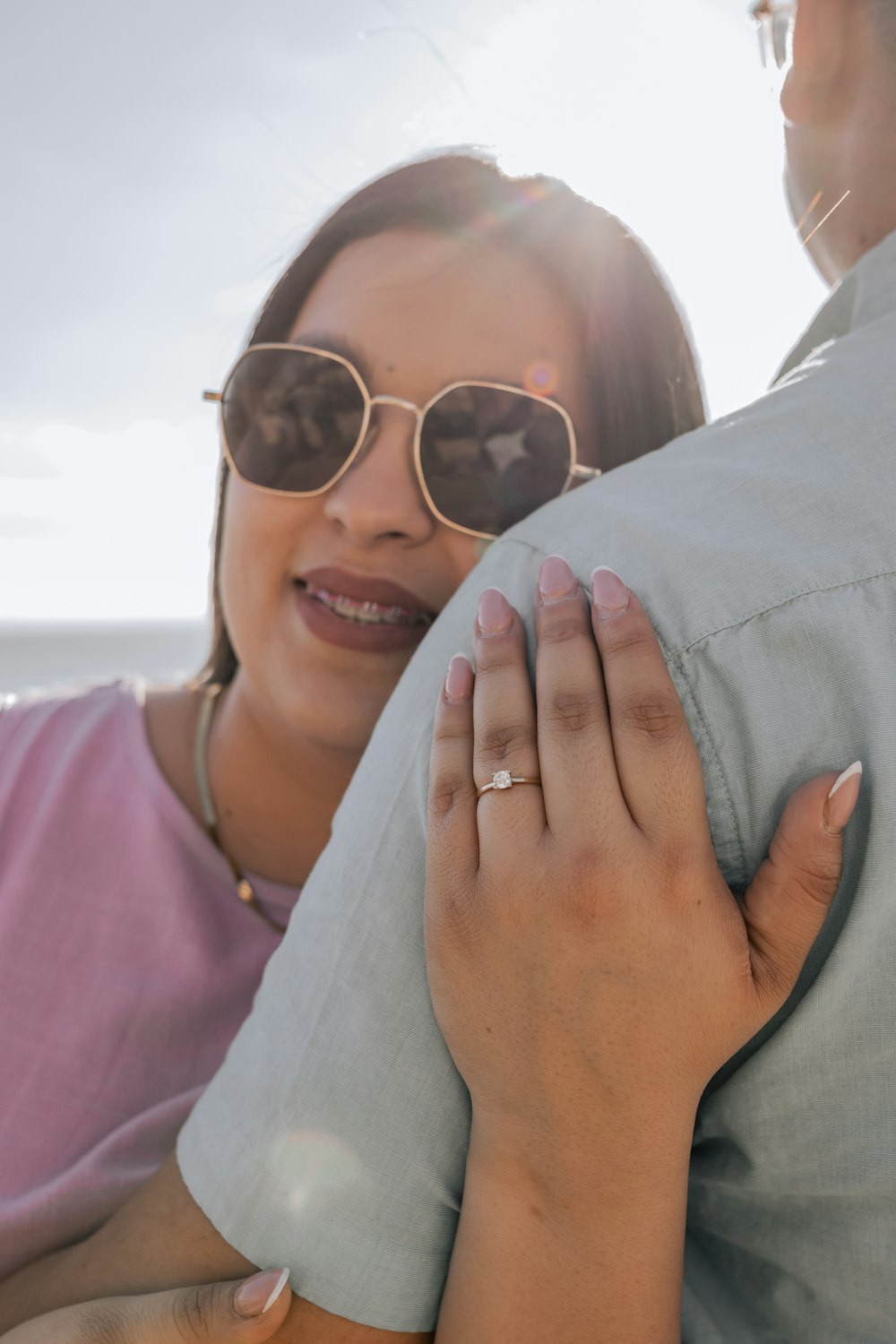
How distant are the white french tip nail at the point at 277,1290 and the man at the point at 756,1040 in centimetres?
2

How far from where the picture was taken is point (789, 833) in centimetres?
96

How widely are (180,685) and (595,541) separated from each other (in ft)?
6.39

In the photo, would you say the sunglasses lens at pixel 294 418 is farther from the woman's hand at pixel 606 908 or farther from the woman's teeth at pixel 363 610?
the woman's hand at pixel 606 908

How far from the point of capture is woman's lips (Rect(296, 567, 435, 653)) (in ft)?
6.94

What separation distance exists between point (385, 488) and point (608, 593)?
1.14 metres

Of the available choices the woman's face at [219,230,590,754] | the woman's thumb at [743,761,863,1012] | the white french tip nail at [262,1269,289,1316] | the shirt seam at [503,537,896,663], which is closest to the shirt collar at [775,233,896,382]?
the shirt seam at [503,537,896,663]

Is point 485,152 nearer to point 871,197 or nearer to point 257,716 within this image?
point 871,197

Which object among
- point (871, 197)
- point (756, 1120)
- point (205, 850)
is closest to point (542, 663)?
point (756, 1120)

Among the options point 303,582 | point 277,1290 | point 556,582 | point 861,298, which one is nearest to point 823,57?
point 861,298

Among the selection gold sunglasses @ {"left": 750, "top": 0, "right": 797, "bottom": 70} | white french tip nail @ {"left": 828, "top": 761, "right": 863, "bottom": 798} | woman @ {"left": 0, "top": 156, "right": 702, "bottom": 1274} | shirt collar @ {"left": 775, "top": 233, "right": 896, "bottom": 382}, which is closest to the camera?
white french tip nail @ {"left": 828, "top": 761, "right": 863, "bottom": 798}

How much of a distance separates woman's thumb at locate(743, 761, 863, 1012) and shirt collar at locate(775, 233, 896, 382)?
2.15 feet

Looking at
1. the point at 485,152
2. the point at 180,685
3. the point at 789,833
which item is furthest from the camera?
the point at 180,685

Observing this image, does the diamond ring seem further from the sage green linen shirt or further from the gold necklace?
the gold necklace

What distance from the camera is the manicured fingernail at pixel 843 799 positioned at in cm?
94
